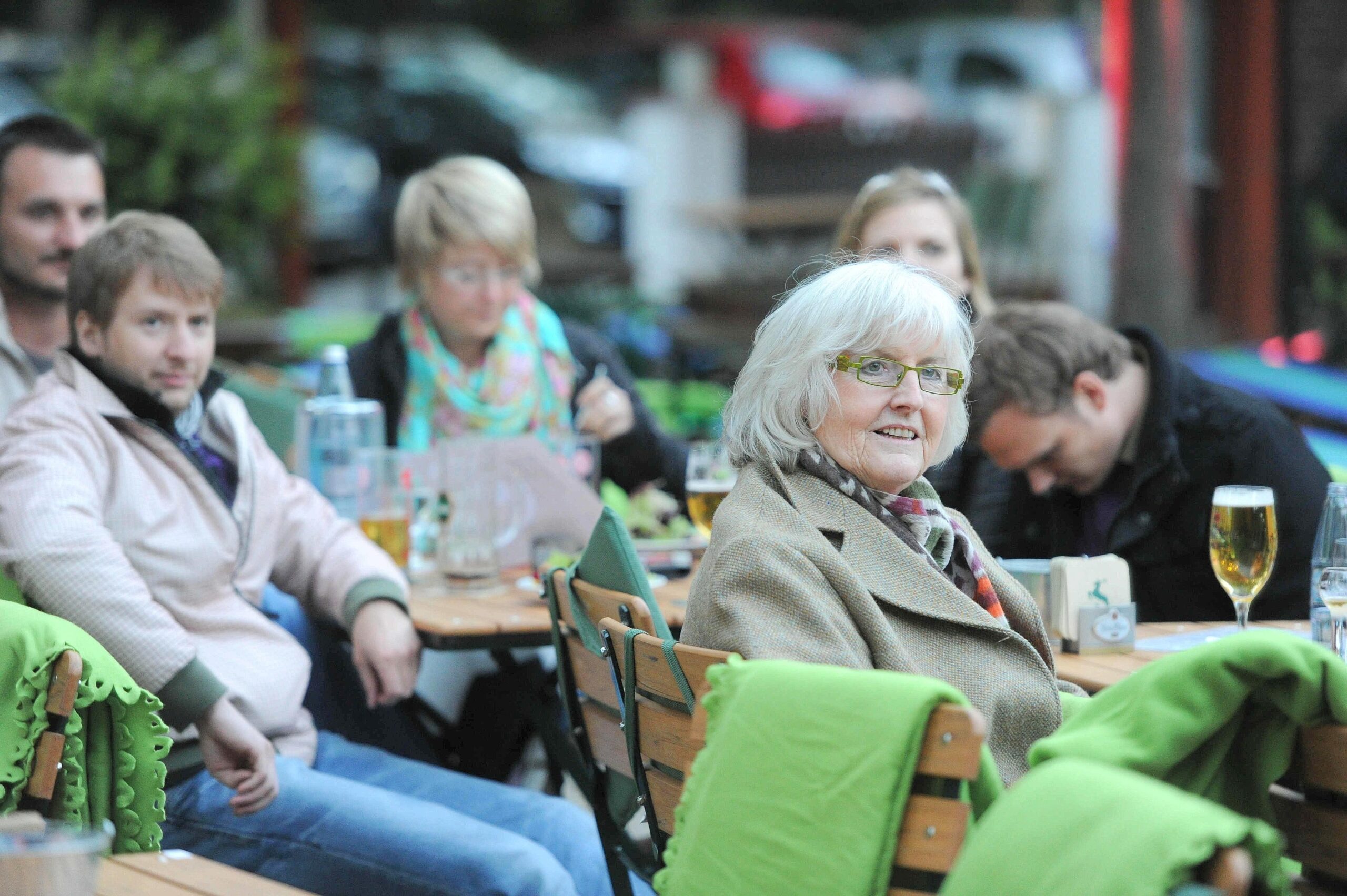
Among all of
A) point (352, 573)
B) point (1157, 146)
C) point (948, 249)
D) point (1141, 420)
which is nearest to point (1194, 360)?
point (1157, 146)

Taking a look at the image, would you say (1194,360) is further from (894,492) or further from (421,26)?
(421,26)

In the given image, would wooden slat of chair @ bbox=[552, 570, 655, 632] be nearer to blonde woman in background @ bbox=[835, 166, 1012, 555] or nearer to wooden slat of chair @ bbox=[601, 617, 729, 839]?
wooden slat of chair @ bbox=[601, 617, 729, 839]

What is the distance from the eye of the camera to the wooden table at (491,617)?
3193 mm

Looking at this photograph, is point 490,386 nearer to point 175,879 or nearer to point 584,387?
point 584,387

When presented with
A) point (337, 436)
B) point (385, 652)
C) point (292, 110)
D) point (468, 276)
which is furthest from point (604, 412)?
point (292, 110)

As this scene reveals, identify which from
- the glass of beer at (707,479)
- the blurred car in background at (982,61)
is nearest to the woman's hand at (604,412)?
the glass of beer at (707,479)

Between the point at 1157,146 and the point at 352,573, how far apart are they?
6723 millimetres

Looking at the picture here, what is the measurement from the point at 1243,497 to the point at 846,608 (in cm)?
92

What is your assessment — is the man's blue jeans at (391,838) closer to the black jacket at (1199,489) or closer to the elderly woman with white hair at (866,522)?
the elderly woman with white hair at (866,522)

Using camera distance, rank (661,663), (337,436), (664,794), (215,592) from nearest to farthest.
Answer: (661,663) → (664,794) → (215,592) → (337,436)

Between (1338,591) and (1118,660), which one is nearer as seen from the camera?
(1338,591)

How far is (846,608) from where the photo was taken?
2.28 meters

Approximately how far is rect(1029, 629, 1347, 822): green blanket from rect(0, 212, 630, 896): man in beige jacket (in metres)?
1.32

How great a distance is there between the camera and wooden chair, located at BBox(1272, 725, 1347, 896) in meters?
1.68
